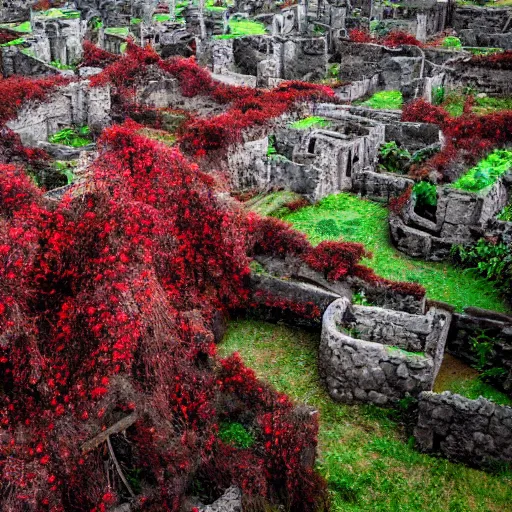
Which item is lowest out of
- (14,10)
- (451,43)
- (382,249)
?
(382,249)

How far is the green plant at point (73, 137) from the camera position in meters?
24.5

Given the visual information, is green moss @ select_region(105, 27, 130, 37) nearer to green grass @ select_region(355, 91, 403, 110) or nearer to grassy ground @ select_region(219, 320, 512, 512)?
green grass @ select_region(355, 91, 403, 110)

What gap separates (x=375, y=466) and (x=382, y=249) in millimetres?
8084

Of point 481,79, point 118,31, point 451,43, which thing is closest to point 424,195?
point 481,79

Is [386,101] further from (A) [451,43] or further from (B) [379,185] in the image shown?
(A) [451,43]

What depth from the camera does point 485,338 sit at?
15219mm

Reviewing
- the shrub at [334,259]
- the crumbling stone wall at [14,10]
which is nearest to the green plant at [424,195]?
the shrub at [334,259]

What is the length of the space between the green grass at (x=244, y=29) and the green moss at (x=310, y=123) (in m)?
12.0

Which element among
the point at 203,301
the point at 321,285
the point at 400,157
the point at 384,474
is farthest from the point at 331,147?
the point at 384,474

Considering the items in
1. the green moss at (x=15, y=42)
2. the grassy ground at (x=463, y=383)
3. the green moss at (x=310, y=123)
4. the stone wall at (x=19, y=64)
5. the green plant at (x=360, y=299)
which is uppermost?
the green moss at (x=15, y=42)

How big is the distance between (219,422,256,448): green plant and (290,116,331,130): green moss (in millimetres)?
15344

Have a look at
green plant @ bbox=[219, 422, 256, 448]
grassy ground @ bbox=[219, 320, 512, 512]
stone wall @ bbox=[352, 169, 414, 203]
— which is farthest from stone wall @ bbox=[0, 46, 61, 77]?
green plant @ bbox=[219, 422, 256, 448]

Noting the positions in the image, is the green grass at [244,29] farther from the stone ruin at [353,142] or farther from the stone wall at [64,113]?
the stone wall at [64,113]

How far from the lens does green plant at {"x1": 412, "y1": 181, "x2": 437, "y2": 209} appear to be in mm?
20641
